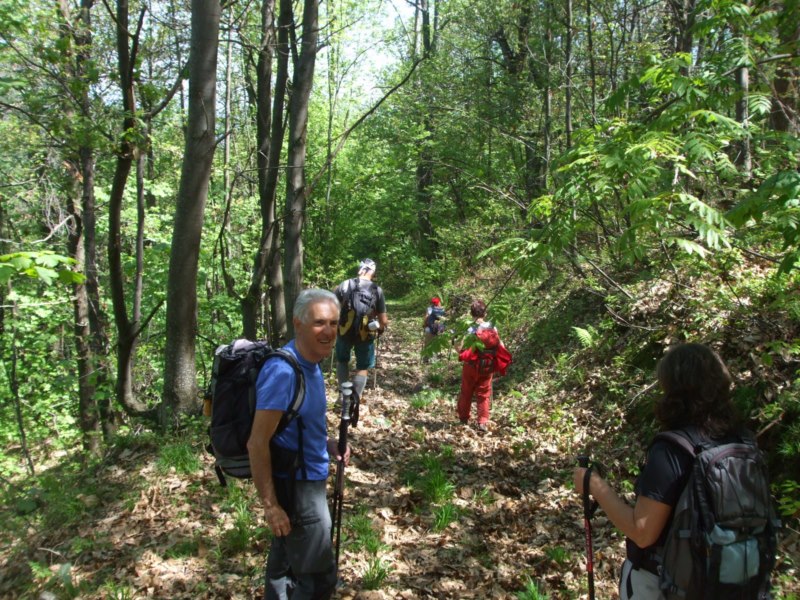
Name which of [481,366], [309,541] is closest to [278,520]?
[309,541]

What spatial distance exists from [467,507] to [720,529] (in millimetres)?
3648

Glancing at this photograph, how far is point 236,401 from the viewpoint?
9.53 ft

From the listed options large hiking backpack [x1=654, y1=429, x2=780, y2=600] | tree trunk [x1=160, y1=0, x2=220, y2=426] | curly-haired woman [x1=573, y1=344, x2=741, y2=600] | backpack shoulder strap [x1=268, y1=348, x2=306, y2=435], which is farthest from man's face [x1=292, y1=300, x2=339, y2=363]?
tree trunk [x1=160, y1=0, x2=220, y2=426]

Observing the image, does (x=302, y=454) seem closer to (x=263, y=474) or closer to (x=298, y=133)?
(x=263, y=474)

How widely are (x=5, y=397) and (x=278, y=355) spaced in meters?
15.4

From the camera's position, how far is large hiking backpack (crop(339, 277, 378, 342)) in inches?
292

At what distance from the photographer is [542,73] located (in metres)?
12.3

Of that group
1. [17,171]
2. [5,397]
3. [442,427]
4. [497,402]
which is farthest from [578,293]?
[5,397]

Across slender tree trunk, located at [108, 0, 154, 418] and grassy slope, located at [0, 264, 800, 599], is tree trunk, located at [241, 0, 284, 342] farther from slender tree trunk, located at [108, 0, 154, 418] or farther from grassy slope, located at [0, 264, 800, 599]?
grassy slope, located at [0, 264, 800, 599]

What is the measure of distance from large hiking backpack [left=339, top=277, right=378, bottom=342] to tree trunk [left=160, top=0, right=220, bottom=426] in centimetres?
219

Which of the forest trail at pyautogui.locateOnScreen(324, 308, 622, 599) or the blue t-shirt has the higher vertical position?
the blue t-shirt

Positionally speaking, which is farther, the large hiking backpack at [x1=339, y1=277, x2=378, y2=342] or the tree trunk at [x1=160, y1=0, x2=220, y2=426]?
the large hiking backpack at [x1=339, y1=277, x2=378, y2=342]

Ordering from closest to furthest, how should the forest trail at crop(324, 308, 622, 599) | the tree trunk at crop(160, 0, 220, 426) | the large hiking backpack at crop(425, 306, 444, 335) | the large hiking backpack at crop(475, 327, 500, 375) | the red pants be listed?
1. the forest trail at crop(324, 308, 622, 599)
2. the tree trunk at crop(160, 0, 220, 426)
3. the large hiking backpack at crop(475, 327, 500, 375)
4. the red pants
5. the large hiking backpack at crop(425, 306, 444, 335)

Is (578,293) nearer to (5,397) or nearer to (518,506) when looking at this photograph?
(518,506)
